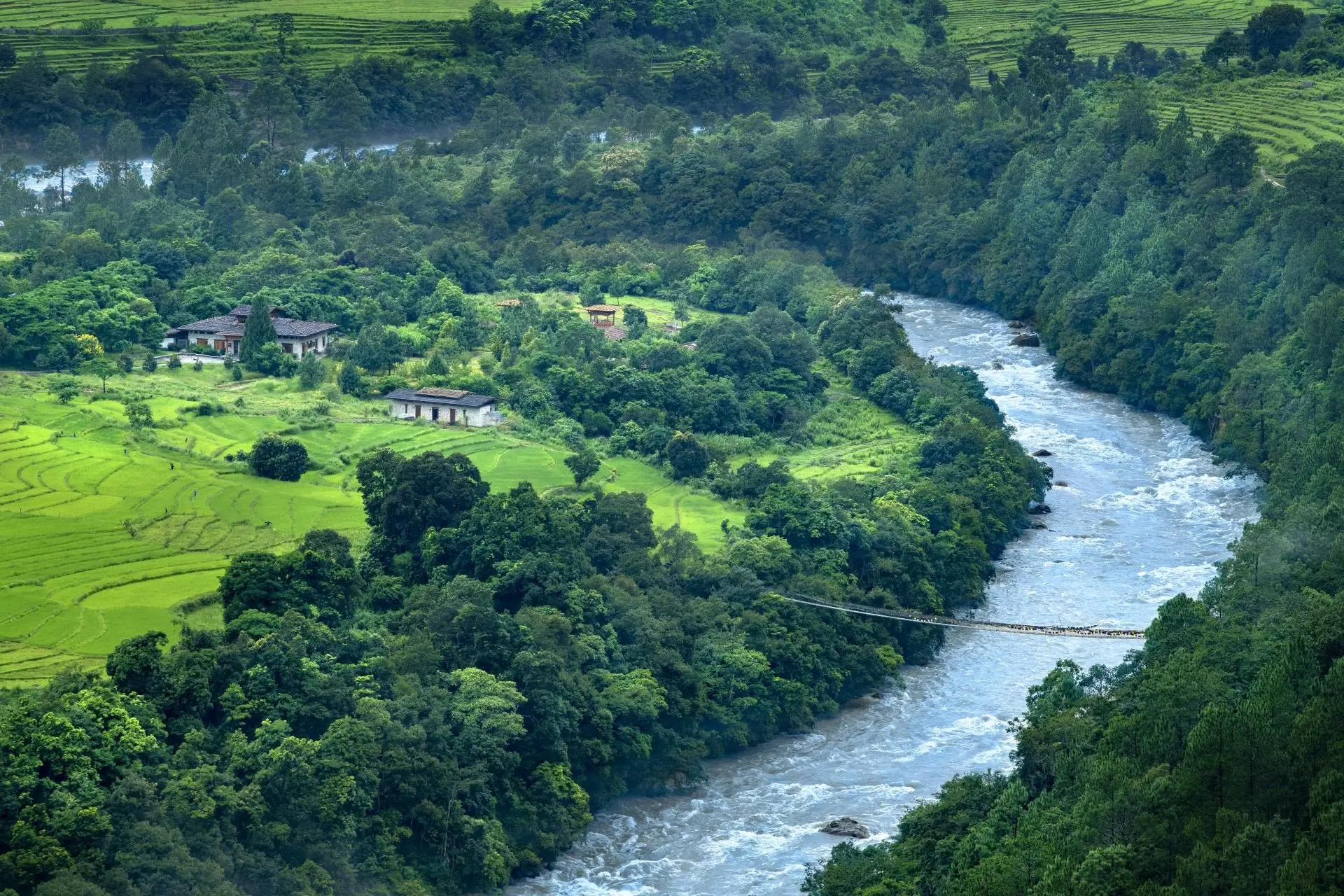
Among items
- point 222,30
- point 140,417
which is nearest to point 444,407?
point 140,417

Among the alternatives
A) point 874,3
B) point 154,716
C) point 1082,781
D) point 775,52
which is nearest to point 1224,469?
point 1082,781

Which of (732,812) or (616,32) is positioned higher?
(616,32)

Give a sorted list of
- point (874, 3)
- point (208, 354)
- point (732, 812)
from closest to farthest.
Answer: point (732, 812) < point (208, 354) < point (874, 3)

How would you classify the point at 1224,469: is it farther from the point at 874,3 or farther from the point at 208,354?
the point at 874,3

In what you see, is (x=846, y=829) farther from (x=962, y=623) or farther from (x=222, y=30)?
(x=222, y=30)

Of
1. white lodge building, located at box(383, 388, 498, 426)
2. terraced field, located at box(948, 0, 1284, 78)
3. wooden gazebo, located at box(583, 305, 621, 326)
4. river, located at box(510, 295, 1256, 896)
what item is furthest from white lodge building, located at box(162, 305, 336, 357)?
terraced field, located at box(948, 0, 1284, 78)

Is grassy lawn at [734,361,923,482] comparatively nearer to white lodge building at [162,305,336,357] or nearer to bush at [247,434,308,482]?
bush at [247,434,308,482]
